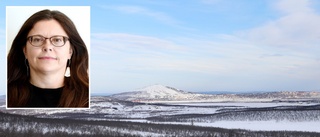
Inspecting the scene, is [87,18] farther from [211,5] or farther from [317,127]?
[317,127]

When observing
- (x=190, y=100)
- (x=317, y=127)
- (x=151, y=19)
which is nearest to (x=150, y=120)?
(x=190, y=100)

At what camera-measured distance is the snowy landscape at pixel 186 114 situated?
683 cm

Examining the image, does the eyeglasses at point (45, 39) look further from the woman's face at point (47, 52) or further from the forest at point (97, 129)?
the forest at point (97, 129)

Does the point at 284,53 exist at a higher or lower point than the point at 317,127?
higher

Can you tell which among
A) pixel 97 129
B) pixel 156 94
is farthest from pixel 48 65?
pixel 156 94

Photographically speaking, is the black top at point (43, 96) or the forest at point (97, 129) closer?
the forest at point (97, 129)

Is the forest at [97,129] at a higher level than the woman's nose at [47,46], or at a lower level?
lower

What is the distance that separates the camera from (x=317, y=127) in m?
6.79

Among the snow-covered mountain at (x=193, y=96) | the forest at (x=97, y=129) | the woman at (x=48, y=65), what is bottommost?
the forest at (x=97, y=129)

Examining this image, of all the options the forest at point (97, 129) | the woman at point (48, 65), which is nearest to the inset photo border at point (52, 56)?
the woman at point (48, 65)

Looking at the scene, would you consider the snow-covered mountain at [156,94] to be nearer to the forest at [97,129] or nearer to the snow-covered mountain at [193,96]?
the snow-covered mountain at [193,96]

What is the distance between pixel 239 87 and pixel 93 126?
126 cm

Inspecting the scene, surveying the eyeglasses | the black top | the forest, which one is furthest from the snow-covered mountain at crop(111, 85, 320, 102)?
the eyeglasses

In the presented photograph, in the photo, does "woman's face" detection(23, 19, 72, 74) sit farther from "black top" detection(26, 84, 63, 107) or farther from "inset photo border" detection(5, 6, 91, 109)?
"black top" detection(26, 84, 63, 107)
